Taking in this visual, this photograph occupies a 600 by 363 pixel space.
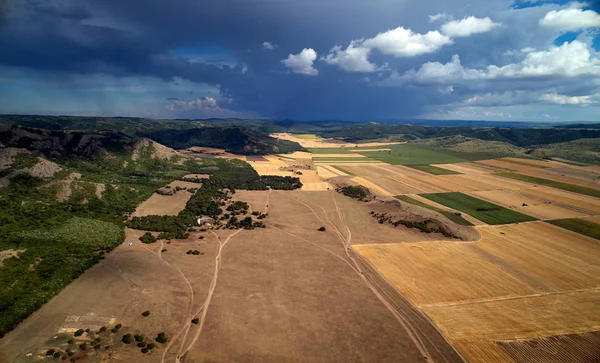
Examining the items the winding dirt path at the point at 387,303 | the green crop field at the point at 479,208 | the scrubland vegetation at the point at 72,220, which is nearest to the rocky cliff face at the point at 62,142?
Answer: the scrubland vegetation at the point at 72,220

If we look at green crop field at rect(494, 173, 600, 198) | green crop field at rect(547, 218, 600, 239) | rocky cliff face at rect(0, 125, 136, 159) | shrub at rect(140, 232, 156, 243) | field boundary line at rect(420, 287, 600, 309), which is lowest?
field boundary line at rect(420, 287, 600, 309)

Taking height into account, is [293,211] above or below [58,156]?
below

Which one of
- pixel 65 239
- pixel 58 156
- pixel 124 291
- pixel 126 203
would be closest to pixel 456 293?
pixel 124 291

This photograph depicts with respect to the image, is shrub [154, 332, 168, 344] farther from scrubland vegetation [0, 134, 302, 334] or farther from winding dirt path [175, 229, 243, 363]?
scrubland vegetation [0, 134, 302, 334]

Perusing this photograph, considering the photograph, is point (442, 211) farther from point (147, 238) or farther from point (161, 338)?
point (161, 338)

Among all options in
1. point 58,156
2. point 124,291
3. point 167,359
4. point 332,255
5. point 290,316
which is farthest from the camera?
point 58,156

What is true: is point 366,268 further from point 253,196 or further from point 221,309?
point 253,196

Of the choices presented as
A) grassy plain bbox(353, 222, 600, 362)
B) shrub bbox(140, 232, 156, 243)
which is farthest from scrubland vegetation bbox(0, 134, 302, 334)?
grassy plain bbox(353, 222, 600, 362)

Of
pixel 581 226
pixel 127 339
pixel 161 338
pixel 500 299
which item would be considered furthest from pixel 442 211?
pixel 127 339
